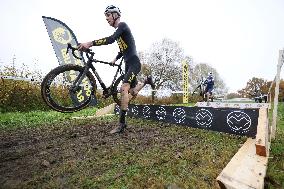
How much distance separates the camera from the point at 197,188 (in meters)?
2.82

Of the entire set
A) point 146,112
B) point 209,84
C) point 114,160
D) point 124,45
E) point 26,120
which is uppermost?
point 124,45

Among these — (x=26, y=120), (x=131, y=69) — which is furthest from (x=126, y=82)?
(x=26, y=120)

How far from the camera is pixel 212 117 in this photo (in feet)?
19.5

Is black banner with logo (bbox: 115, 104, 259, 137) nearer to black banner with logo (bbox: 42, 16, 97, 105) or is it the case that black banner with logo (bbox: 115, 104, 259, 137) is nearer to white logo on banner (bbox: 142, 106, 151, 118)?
white logo on banner (bbox: 142, 106, 151, 118)

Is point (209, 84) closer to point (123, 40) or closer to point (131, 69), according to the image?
point (131, 69)

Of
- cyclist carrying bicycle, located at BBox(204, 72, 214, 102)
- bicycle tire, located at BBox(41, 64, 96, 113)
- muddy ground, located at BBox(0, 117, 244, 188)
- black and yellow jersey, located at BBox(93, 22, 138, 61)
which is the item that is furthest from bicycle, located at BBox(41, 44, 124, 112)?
cyclist carrying bicycle, located at BBox(204, 72, 214, 102)

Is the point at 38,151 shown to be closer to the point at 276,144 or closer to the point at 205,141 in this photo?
the point at 205,141

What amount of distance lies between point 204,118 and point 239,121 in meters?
0.94

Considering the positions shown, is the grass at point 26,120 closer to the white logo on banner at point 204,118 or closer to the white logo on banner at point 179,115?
the white logo on banner at point 179,115

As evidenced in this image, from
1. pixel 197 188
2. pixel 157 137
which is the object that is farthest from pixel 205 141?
pixel 197 188

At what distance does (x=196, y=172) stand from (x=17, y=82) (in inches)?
496

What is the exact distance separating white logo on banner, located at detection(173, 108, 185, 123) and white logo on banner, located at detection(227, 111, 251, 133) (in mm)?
1413

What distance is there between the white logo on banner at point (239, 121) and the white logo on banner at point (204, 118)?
20.1 inches

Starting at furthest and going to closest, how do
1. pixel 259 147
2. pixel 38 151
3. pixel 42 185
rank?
pixel 38 151 < pixel 259 147 < pixel 42 185
